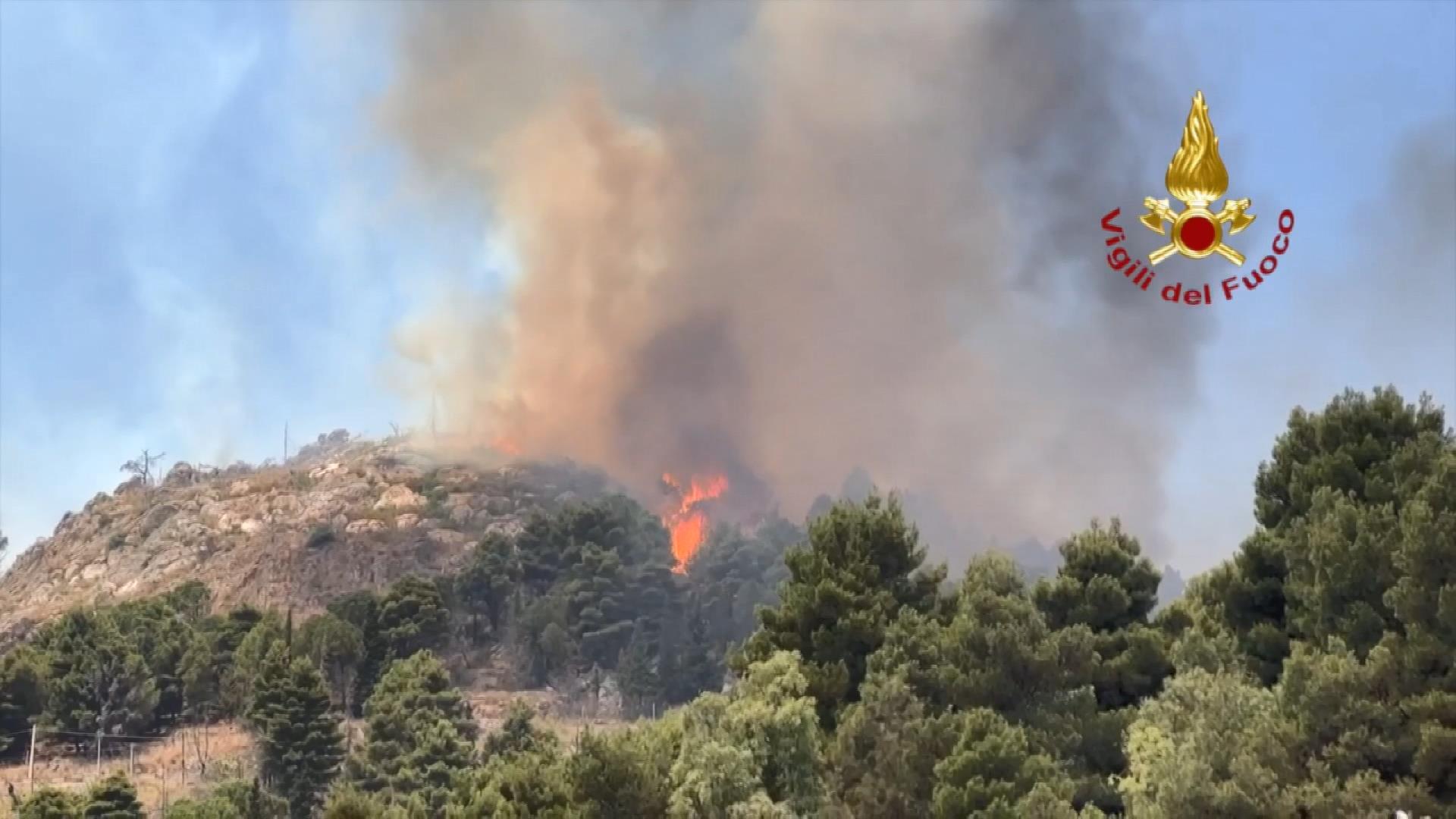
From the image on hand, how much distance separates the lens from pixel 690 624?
149500 mm

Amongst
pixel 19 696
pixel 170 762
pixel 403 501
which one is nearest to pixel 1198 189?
pixel 170 762

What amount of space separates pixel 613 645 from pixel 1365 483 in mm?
106100

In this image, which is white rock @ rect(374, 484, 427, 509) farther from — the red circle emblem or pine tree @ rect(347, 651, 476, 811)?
the red circle emblem

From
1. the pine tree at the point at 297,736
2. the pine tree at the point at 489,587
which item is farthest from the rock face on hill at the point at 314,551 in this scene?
the pine tree at the point at 297,736

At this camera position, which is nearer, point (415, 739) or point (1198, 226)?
point (1198, 226)

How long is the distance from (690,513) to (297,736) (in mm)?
98594

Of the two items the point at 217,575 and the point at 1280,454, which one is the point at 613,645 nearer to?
the point at 217,575

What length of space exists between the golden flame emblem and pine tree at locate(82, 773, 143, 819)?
6644cm

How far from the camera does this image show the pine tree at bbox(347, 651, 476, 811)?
8894cm

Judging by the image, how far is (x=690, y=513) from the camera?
190 metres

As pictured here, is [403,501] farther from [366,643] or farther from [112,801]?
[112,801]

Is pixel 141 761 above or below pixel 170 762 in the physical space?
above

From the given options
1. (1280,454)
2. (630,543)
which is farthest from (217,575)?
(1280,454)

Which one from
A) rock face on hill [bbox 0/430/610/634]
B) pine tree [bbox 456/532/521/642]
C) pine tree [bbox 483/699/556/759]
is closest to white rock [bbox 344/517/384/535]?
rock face on hill [bbox 0/430/610/634]
